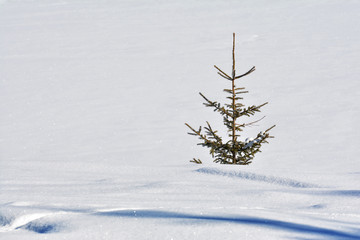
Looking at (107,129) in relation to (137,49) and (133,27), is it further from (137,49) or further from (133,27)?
(133,27)

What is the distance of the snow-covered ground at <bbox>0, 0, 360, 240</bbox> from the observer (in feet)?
6.70

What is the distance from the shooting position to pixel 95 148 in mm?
14172

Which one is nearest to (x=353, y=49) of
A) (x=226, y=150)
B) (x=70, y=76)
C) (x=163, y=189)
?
(x=70, y=76)

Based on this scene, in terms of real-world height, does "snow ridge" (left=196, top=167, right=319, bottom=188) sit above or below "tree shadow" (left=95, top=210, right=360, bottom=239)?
above

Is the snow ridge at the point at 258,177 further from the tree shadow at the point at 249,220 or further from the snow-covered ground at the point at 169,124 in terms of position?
the tree shadow at the point at 249,220

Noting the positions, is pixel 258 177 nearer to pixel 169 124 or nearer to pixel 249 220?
pixel 249 220

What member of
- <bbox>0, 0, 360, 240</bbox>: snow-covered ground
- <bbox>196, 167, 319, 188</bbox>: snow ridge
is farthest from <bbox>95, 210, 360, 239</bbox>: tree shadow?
<bbox>196, 167, 319, 188</bbox>: snow ridge

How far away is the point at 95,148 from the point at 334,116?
23.0 ft

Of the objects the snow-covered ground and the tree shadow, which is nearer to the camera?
the tree shadow

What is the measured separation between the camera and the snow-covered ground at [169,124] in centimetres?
204

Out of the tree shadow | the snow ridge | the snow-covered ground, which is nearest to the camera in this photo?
the tree shadow

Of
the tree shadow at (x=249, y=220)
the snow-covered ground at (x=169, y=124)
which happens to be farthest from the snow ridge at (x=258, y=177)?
the tree shadow at (x=249, y=220)

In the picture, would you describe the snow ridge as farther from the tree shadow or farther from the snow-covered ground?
the tree shadow

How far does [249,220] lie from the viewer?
6.45 ft
